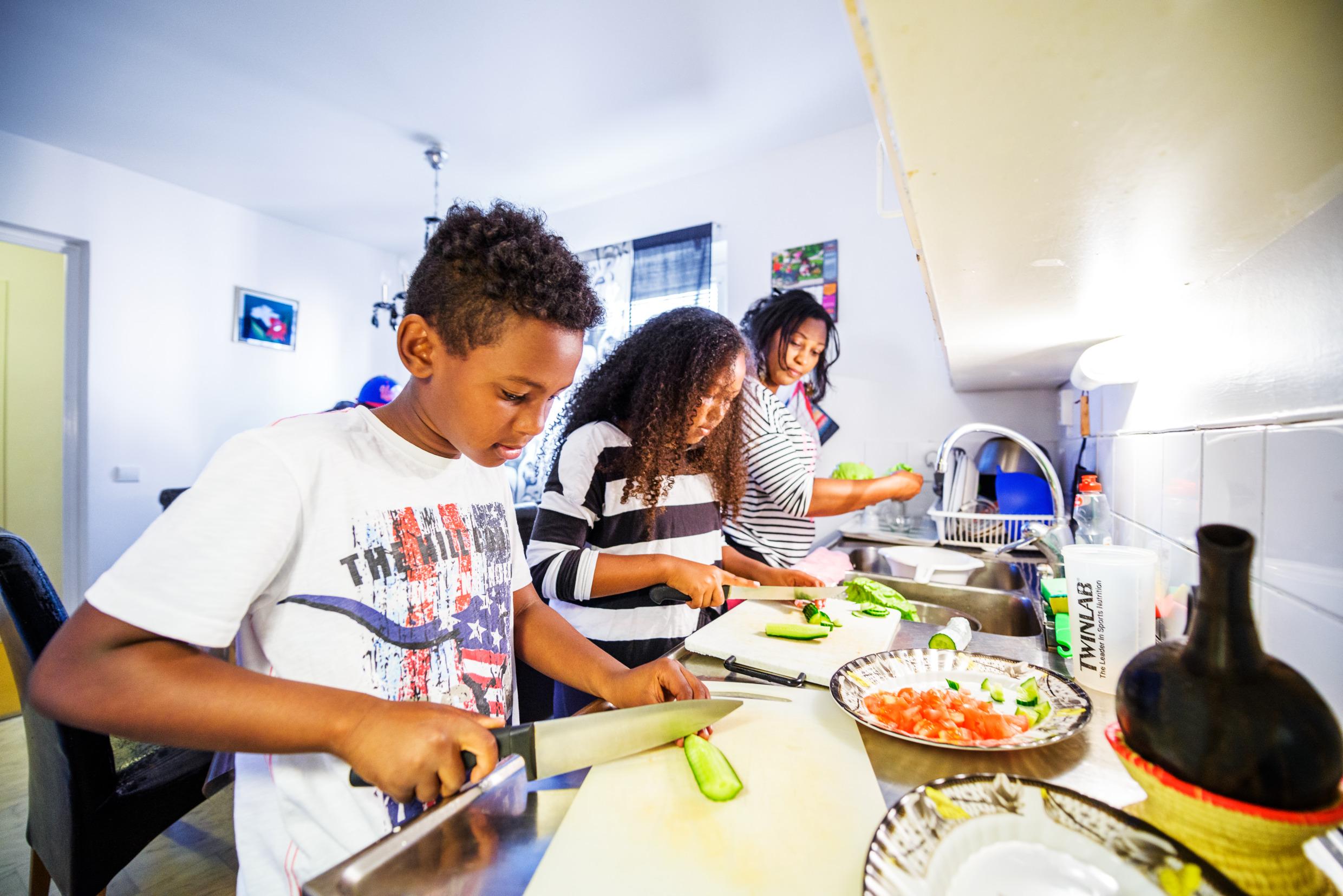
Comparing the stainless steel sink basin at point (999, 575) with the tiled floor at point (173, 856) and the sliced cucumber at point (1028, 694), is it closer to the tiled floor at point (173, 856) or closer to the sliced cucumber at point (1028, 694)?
the sliced cucumber at point (1028, 694)

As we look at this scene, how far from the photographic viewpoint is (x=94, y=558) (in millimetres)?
3080

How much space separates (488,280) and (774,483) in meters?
0.93

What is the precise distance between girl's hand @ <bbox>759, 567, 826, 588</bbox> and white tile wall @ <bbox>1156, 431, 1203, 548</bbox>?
0.55 metres

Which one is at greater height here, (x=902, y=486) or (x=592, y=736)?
(x=902, y=486)

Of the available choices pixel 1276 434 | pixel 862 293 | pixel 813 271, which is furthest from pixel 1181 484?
pixel 813 271

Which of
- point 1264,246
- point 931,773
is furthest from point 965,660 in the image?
point 1264,246

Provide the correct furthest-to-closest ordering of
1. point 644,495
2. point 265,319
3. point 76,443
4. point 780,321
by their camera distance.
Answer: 1. point 265,319
2. point 76,443
3. point 780,321
4. point 644,495

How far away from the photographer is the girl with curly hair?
104cm

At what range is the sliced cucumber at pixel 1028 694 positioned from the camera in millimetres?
676

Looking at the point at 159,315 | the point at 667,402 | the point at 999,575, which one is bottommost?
the point at 999,575

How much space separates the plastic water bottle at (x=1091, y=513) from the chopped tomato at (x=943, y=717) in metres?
0.69

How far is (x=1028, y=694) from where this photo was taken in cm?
69

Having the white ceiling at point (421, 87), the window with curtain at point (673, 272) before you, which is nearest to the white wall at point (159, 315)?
the white ceiling at point (421, 87)

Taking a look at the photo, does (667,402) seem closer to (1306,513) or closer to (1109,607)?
(1109,607)
